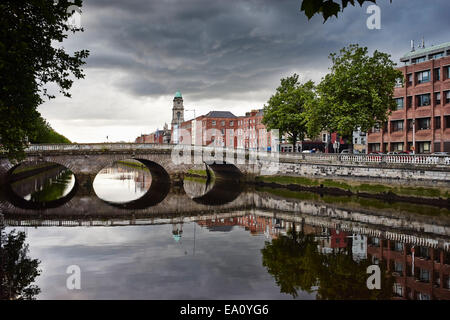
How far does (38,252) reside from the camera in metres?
15.9

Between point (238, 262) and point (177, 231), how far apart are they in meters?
7.25

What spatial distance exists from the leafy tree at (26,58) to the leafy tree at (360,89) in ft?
92.0

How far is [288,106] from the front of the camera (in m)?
51.3

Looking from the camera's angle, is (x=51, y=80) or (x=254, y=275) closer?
(x=254, y=275)

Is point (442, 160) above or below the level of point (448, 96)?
below

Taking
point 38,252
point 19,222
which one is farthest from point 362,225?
point 19,222

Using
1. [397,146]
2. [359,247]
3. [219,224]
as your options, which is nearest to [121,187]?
[219,224]

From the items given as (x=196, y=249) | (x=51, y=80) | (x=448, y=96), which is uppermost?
(x=448, y=96)

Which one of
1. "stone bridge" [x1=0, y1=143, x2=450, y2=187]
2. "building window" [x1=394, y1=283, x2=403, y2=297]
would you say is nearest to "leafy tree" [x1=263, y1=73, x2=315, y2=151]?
"stone bridge" [x1=0, y1=143, x2=450, y2=187]

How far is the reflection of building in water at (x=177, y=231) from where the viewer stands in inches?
749

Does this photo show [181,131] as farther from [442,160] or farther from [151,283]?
[151,283]

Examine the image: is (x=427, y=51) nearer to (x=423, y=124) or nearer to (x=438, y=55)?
(x=438, y=55)

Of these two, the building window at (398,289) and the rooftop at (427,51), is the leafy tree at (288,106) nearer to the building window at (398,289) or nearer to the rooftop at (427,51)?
the rooftop at (427,51)
